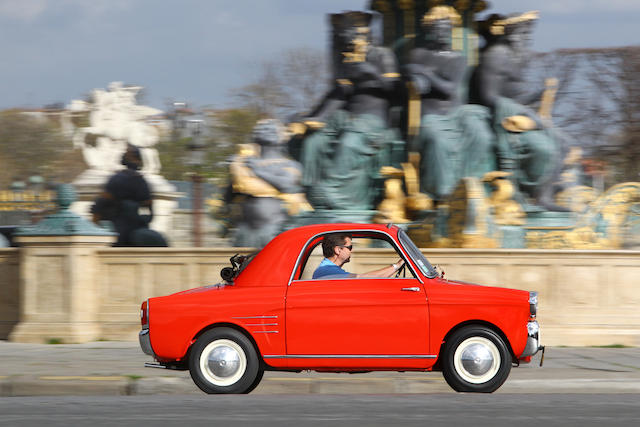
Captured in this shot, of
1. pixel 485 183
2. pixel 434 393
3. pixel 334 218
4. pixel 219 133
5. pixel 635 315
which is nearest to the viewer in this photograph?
pixel 434 393

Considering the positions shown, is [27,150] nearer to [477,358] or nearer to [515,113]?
[515,113]

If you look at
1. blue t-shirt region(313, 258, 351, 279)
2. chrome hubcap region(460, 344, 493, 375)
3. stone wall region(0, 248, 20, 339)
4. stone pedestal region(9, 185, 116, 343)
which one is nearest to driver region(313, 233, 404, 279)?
blue t-shirt region(313, 258, 351, 279)

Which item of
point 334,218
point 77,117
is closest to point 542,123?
point 334,218

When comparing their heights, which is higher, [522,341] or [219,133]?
[522,341]

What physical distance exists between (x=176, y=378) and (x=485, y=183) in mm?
10426

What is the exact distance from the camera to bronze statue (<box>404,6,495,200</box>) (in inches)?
Result: 768

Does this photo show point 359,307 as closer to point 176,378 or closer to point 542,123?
point 176,378

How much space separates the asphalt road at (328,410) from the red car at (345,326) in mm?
293

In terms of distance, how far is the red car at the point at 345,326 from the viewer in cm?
883

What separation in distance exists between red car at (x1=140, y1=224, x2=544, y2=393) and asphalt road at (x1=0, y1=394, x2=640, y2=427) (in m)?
0.29

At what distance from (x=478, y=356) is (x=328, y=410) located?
1.47m

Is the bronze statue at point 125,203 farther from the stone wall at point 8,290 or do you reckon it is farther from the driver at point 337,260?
the driver at point 337,260

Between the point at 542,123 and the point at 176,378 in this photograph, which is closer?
the point at 176,378

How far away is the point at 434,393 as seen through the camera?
9453 millimetres
